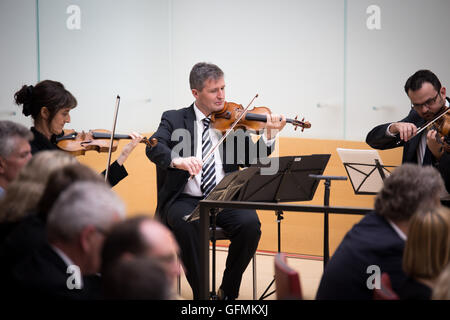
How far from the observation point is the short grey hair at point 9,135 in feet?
7.70

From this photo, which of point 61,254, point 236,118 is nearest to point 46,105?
point 236,118

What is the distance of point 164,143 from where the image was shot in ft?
11.4

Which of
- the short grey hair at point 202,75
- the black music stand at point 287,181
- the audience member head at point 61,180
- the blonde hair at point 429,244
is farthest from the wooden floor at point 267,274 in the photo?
the audience member head at point 61,180

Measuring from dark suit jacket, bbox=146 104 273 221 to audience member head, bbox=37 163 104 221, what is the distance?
5.58ft

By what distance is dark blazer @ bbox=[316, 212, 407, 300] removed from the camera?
178cm

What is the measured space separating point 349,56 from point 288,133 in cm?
77

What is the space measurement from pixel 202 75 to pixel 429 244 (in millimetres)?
2330

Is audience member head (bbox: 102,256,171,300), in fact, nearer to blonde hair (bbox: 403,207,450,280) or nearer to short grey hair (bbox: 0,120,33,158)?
blonde hair (bbox: 403,207,450,280)

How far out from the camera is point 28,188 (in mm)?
1731

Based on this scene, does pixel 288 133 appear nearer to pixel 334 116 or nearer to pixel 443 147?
pixel 334 116

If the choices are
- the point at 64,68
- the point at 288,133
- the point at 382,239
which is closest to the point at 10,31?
the point at 64,68

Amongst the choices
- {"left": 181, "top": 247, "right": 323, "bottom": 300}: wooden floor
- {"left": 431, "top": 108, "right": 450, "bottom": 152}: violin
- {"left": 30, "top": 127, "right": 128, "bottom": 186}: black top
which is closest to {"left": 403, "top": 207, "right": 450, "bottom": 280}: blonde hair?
{"left": 431, "top": 108, "right": 450, "bottom": 152}: violin

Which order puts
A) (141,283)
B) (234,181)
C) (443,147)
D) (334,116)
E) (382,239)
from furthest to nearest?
(334,116) → (443,147) → (234,181) → (382,239) → (141,283)

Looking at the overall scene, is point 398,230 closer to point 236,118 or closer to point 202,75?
point 236,118
